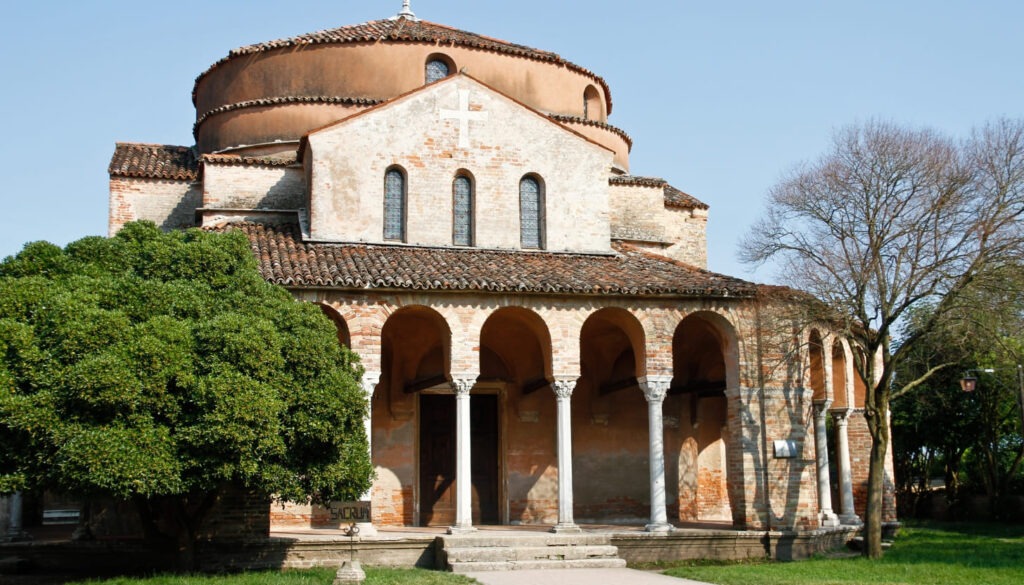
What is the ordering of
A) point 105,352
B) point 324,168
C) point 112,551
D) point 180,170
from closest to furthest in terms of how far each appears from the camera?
point 105,352 < point 112,551 < point 324,168 < point 180,170

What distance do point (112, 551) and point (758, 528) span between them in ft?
35.1

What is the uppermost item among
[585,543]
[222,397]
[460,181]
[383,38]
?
[383,38]

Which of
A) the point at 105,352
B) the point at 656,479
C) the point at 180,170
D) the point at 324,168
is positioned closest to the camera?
the point at 105,352

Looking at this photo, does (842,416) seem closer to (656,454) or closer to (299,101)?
(656,454)

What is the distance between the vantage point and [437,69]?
2327 cm

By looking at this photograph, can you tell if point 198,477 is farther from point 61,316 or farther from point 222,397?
point 61,316

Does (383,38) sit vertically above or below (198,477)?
above

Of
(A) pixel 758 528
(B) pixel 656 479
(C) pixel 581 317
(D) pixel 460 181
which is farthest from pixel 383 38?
(A) pixel 758 528

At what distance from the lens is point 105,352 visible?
12766mm

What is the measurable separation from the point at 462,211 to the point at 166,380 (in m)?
8.52

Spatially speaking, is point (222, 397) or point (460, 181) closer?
point (222, 397)

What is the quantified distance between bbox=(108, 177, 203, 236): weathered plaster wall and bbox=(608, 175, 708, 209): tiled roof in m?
8.96

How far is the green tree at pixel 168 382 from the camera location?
41.1ft


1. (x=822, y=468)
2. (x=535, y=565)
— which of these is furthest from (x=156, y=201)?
(x=822, y=468)
